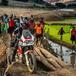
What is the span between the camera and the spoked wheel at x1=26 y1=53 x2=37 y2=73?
48.7 feet

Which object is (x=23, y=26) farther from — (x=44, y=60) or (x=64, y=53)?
(x=44, y=60)

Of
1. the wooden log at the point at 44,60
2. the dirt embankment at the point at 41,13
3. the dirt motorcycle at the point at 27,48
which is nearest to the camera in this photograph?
the dirt motorcycle at the point at 27,48

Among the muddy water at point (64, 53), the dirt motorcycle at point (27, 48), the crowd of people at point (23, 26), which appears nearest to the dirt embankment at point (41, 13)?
the crowd of people at point (23, 26)

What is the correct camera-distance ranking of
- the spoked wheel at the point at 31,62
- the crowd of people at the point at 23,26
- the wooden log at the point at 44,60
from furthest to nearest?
the crowd of people at the point at 23,26 < the wooden log at the point at 44,60 < the spoked wheel at the point at 31,62

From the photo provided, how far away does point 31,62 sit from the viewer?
49.8 ft

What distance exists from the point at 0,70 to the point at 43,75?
2194 millimetres

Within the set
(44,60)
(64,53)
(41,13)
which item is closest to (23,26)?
(64,53)

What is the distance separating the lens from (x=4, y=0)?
6006cm

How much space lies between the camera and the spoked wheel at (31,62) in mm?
14837

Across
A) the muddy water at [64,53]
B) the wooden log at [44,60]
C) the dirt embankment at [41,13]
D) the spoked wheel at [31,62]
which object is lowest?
the dirt embankment at [41,13]

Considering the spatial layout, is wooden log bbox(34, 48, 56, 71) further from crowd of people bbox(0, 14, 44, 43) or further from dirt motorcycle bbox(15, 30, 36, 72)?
crowd of people bbox(0, 14, 44, 43)

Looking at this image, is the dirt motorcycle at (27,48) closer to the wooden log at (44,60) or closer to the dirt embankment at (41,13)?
the wooden log at (44,60)

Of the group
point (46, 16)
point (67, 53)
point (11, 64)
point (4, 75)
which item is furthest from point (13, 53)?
point (46, 16)

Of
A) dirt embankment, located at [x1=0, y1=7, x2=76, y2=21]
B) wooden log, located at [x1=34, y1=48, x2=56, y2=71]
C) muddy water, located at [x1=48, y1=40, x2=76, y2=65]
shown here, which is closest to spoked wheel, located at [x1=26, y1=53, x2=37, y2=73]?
wooden log, located at [x1=34, y1=48, x2=56, y2=71]
